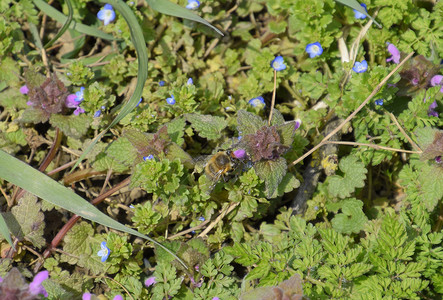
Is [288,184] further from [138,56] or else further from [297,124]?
[138,56]

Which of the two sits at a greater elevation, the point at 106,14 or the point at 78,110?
the point at 106,14

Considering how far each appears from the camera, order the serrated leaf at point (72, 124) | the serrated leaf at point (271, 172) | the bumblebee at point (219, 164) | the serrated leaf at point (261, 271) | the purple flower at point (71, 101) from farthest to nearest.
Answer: the purple flower at point (71, 101), the serrated leaf at point (72, 124), the serrated leaf at point (271, 172), the bumblebee at point (219, 164), the serrated leaf at point (261, 271)

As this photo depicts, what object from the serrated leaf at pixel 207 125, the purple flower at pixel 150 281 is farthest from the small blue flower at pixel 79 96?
the purple flower at pixel 150 281

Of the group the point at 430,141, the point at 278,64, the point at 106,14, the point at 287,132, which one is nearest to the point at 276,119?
the point at 287,132

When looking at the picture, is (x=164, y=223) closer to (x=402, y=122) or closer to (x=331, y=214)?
(x=331, y=214)

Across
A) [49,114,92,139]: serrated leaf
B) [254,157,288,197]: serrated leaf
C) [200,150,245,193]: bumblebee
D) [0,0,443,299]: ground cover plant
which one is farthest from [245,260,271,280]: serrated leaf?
[49,114,92,139]: serrated leaf

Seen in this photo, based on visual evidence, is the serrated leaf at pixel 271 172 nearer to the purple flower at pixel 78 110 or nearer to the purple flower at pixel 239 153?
the purple flower at pixel 239 153
